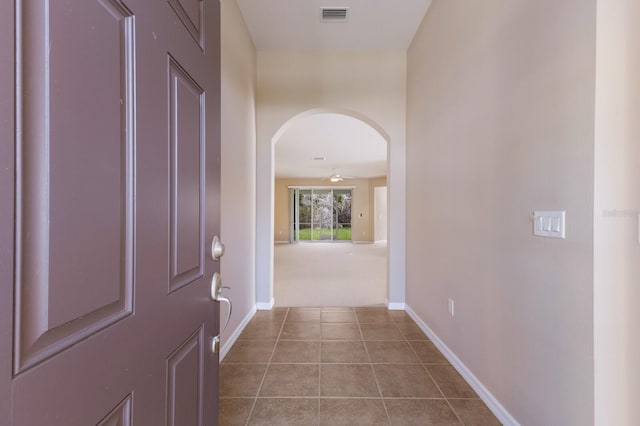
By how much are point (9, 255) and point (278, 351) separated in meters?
2.27

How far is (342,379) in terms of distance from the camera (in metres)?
1.98

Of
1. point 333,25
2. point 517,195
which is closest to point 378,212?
point 333,25

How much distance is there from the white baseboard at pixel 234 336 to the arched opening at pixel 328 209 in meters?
0.54

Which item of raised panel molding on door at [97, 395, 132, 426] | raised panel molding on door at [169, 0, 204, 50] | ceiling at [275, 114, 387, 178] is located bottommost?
raised panel molding on door at [97, 395, 132, 426]

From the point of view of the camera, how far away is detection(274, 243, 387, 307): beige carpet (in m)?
3.72

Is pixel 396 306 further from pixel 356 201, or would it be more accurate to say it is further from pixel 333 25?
pixel 356 201

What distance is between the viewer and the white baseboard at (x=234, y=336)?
227 centimetres

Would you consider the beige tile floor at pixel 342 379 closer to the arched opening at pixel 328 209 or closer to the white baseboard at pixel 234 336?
the white baseboard at pixel 234 336

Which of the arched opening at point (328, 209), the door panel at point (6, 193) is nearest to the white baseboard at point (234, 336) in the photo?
the arched opening at point (328, 209)

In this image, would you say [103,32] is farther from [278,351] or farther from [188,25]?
[278,351]

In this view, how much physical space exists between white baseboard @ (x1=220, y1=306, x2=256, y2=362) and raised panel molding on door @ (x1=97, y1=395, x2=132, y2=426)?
178 cm

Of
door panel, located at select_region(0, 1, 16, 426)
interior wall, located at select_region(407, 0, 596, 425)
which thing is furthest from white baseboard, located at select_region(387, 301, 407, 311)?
door panel, located at select_region(0, 1, 16, 426)

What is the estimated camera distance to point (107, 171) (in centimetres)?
52

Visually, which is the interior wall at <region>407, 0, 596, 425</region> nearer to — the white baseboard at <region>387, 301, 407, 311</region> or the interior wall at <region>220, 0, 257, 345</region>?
the white baseboard at <region>387, 301, 407, 311</region>
